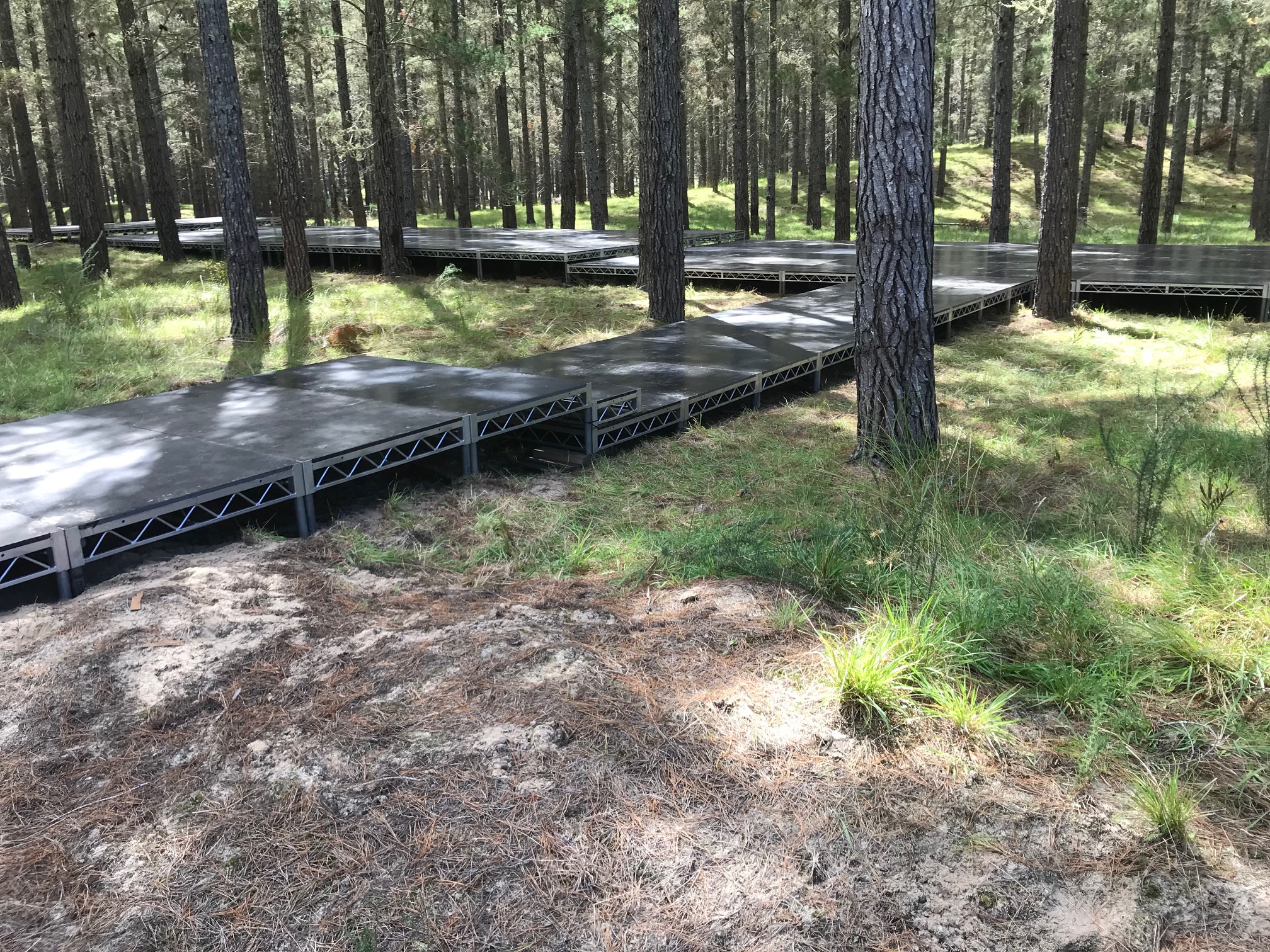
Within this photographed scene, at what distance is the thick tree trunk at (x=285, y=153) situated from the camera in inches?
475

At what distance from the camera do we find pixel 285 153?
12477 mm

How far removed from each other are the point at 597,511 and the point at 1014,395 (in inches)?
185

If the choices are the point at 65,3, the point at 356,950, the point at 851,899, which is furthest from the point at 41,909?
the point at 65,3

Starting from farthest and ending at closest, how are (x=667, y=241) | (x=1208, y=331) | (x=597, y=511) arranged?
(x=667, y=241) < (x=1208, y=331) < (x=597, y=511)

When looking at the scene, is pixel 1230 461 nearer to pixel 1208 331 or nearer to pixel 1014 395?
pixel 1014 395

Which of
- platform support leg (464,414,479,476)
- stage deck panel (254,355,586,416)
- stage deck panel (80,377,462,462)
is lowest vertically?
platform support leg (464,414,479,476)

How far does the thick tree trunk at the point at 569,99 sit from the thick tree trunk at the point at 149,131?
7.98 metres

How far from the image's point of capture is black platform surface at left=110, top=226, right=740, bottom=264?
16047mm

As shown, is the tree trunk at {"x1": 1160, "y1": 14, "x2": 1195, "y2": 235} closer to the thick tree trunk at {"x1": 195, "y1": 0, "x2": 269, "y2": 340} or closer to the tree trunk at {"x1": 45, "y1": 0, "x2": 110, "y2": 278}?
the thick tree trunk at {"x1": 195, "y1": 0, "x2": 269, "y2": 340}

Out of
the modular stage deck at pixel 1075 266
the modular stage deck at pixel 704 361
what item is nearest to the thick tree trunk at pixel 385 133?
the modular stage deck at pixel 1075 266

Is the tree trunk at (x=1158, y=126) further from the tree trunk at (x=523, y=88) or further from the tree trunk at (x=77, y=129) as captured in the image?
the tree trunk at (x=77, y=129)

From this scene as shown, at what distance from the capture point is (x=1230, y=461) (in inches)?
230

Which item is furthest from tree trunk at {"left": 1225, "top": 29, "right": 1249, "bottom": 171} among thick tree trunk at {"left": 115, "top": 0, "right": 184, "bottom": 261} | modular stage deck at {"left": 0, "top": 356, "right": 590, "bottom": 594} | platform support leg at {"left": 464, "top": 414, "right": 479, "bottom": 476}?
platform support leg at {"left": 464, "top": 414, "right": 479, "bottom": 476}

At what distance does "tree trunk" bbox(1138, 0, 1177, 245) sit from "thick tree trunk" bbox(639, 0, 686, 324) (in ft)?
33.1
